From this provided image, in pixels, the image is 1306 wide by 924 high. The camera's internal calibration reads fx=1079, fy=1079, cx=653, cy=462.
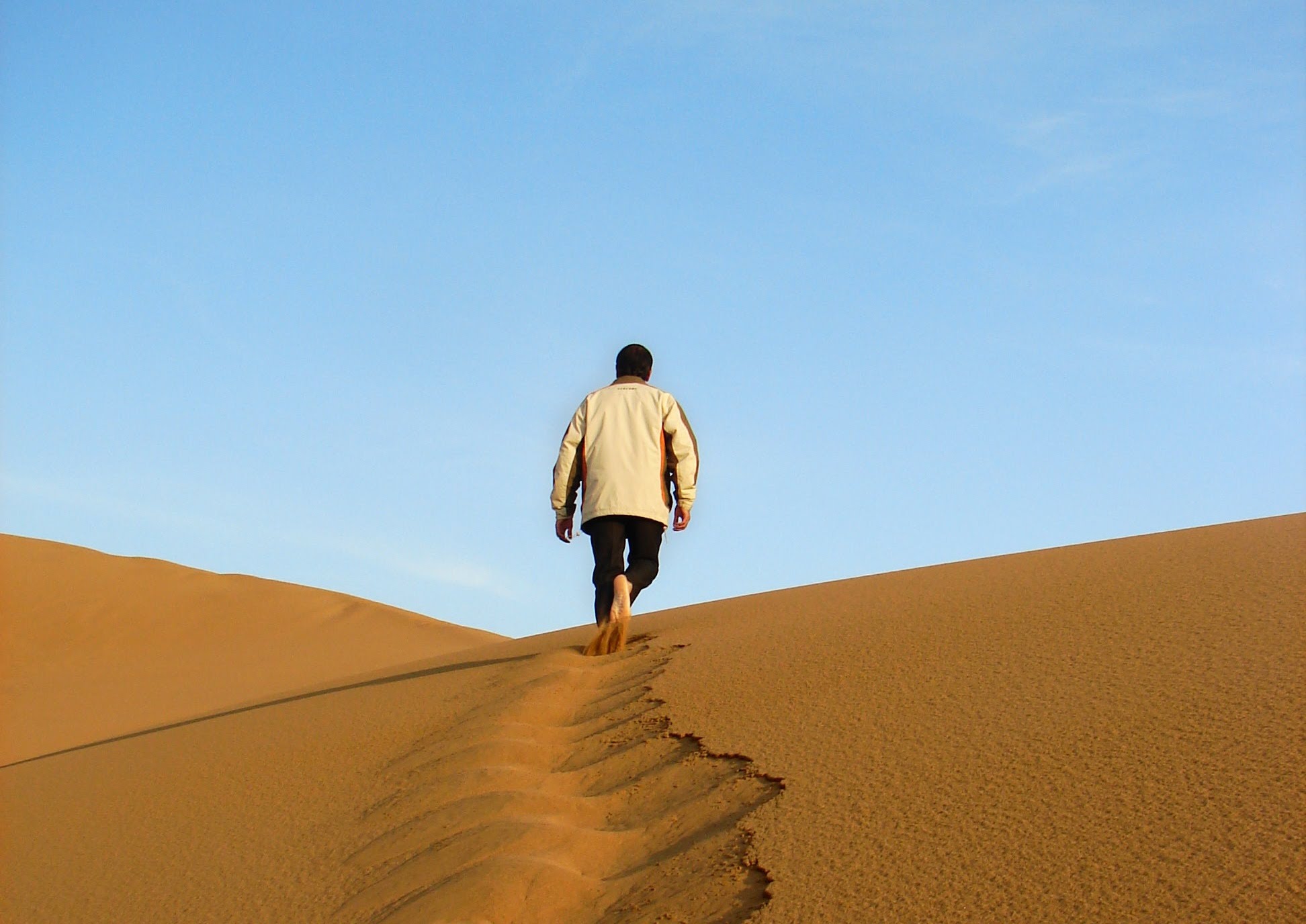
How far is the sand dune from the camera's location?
9195 millimetres

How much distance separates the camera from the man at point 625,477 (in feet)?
14.9

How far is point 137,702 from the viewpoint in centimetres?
889

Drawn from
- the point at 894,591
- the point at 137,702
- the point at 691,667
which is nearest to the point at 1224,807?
the point at 691,667

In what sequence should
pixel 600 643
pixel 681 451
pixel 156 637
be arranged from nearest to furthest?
1. pixel 600 643
2. pixel 681 451
3. pixel 156 637

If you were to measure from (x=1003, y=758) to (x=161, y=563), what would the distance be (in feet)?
43.9

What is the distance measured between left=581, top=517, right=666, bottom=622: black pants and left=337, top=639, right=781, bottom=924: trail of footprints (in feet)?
3.71

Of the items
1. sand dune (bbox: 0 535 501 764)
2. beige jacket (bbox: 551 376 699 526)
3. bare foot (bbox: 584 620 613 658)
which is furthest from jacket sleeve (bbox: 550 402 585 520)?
sand dune (bbox: 0 535 501 764)

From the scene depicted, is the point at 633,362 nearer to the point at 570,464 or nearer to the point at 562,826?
the point at 570,464

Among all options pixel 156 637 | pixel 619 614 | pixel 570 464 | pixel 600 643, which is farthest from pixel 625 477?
pixel 156 637

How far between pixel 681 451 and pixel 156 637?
29.4 ft

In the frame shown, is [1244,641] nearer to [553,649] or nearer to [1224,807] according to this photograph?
[1224,807]

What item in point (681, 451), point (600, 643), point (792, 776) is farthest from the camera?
point (681, 451)

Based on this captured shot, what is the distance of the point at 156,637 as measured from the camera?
1157 cm

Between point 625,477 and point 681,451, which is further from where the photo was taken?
point 681,451
